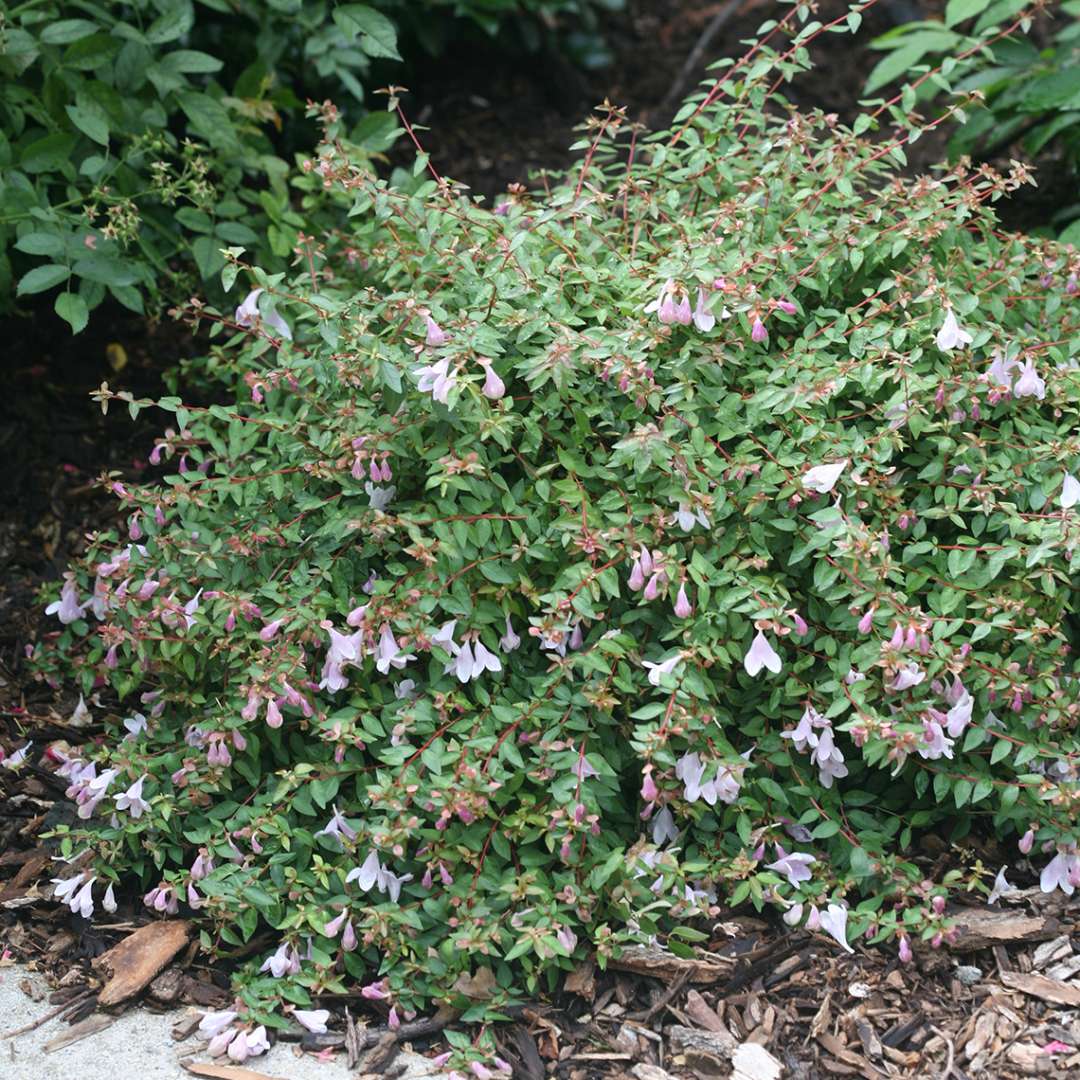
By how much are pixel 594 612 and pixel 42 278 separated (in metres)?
1.63

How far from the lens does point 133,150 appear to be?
11.1 feet

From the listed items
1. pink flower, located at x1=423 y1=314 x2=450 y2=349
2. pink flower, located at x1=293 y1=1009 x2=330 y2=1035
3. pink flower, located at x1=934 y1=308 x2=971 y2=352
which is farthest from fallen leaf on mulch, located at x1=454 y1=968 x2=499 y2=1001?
pink flower, located at x1=934 y1=308 x2=971 y2=352

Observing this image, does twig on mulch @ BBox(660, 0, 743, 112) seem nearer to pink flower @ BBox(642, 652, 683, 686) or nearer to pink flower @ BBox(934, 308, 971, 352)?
pink flower @ BBox(934, 308, 971, 352)

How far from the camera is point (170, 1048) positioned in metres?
2.38

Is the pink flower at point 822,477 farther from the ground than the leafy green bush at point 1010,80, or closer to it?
closer to it

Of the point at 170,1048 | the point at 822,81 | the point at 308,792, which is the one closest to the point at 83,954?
the point at 170,1048

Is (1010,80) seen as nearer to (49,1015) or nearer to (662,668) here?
(662,668)

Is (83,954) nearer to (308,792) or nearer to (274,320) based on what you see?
(308,792)

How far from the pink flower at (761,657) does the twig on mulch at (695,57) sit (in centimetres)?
326

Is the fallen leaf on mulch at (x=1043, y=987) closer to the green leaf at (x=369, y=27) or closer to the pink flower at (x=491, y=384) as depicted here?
the pink flower at (x=491, y=384)

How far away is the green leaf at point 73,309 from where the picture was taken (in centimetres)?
310

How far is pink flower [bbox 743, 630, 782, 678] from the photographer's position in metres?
2.40

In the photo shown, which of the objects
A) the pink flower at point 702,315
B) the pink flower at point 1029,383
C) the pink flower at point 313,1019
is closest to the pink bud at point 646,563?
the pink flower at point 702,315

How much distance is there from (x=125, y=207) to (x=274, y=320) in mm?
733
